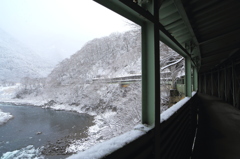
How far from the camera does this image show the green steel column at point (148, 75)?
1303mm

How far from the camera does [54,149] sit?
7664mm

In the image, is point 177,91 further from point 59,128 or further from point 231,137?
point 59,128

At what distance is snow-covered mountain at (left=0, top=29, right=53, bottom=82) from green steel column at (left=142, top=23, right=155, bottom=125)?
1.51m

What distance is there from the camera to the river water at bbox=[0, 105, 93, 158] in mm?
5455

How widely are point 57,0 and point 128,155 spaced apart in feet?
6.29

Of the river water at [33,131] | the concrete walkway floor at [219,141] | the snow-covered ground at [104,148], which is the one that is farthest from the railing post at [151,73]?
the river water at [33,131]

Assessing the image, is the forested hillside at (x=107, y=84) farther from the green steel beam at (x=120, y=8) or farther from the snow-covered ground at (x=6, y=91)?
→ the green steel beam at (x=120, y=8)

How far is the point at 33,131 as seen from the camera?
805 centimetres

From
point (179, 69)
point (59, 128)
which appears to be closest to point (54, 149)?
point (59, 128)

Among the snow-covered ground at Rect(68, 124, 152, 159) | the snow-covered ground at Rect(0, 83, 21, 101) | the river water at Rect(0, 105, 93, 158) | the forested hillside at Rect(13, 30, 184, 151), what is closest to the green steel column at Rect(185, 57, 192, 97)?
the snow-covered ground at Rect(68, 124, 152, 159)

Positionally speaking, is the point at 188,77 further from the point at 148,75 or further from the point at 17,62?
the point at 17,62

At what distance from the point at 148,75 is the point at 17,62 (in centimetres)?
187

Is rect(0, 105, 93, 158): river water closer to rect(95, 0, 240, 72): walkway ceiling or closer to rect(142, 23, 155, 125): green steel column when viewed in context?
rect(142, 23, 155, 125): green steel column

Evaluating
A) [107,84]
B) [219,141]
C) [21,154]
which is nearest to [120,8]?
[219,141]
